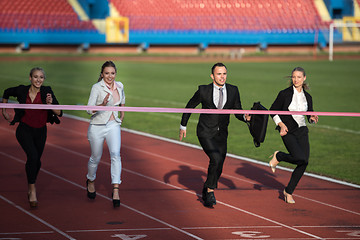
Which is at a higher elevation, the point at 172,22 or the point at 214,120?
the point at 172,22

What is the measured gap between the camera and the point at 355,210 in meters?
8.46

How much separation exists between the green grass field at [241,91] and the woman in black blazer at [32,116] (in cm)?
500

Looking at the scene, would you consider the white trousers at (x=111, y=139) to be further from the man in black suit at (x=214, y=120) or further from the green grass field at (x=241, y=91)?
the green grass field at (x=241, y=91)

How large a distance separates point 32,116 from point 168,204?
2.08 metres

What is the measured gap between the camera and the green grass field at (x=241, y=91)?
1366 cm

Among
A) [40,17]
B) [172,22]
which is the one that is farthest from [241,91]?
[40,17]

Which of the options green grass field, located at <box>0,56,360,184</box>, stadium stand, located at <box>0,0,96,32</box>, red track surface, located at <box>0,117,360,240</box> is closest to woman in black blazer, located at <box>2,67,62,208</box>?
red track surface, located at <box>0,117,360,240</box>

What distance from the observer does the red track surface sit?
289 inches

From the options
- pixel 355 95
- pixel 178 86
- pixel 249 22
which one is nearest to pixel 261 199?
pixel 355 95

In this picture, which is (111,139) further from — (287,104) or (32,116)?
(287,104)

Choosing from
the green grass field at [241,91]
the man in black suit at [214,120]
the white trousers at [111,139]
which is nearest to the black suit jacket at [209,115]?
the man in black suit at [214,120]

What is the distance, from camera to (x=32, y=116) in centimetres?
827

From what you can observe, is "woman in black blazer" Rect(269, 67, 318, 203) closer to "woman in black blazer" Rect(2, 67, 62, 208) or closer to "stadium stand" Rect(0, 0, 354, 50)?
"woman in black blazer" Rect(2, 67, 62, 208)

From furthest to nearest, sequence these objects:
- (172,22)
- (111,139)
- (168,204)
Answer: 1. (172,22)
2. (168,204)
3. (111,139)
